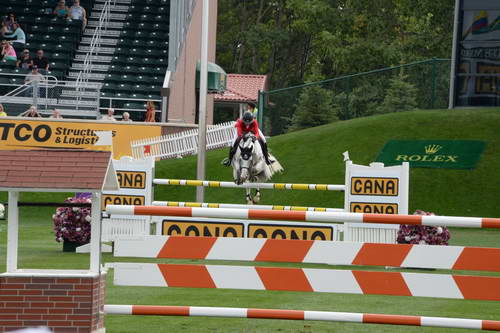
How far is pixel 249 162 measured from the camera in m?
20.1

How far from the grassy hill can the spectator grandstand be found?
3.72 metres

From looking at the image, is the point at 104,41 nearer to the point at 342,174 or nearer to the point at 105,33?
→ the point at 105,33

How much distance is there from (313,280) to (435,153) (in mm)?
21552

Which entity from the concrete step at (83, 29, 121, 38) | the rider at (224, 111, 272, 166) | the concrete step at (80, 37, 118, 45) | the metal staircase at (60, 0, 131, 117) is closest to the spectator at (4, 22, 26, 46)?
the metal staircase at (60, 0, 131, 117)

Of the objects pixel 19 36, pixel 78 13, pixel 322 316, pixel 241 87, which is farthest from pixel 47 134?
pixel 241 87

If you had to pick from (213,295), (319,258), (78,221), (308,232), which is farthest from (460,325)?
(78,221)

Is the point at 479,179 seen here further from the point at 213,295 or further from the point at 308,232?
the point at 213,295

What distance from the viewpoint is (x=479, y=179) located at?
28266 millimetres

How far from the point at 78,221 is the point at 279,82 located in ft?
191

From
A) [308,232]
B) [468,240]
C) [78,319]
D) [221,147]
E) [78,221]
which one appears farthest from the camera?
[221,147]

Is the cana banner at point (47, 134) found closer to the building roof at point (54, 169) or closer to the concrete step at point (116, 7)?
the concrete step at point (116, 7)

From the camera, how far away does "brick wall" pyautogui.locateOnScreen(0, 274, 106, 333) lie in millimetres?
8078

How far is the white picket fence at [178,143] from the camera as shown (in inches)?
1196

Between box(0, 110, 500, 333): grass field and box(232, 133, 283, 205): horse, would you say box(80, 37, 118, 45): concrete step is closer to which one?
box(0, 110, 500, 333): grass field
